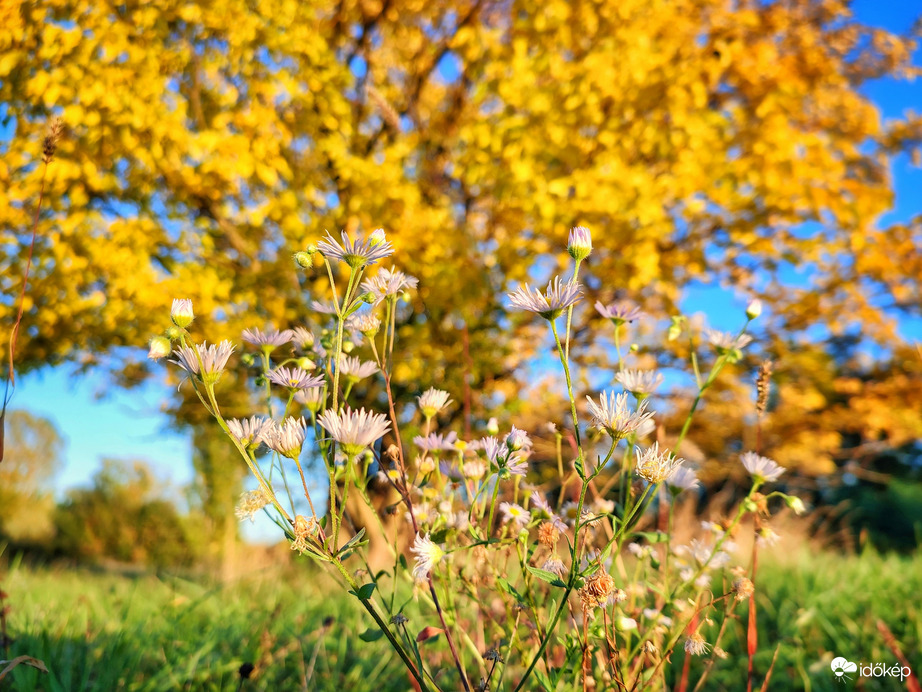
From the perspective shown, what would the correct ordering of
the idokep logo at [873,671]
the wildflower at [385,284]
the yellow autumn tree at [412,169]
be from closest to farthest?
the wildflower at [385,284] < the idokep logo at [873,671] < the yellow autumn tree at [412,169]

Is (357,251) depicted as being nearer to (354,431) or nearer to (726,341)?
(354,431)

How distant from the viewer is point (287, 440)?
0.84m

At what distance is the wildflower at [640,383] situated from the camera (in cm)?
98

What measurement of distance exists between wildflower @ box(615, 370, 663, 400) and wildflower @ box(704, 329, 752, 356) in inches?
8.0

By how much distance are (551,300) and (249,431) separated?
1.70ft

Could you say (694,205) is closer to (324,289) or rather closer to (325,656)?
(324,289)

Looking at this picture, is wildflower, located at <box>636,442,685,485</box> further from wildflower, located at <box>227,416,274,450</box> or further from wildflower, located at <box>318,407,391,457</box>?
wildflower, located at <box>227,416,274,450</box>

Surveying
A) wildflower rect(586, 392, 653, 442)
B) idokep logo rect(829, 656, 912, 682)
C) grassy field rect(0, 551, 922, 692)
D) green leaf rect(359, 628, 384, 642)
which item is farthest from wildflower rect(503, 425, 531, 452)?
idokep logo rect(829, 656, 912, 682)

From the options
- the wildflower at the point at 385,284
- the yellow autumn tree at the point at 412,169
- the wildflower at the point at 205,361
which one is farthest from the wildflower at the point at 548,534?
the yellow autumn tree at the point at 412,169

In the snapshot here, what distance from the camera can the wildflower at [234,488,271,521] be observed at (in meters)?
0.88

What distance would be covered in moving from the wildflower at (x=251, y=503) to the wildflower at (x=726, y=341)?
0.86 meters

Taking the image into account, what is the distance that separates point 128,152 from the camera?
9.76ft

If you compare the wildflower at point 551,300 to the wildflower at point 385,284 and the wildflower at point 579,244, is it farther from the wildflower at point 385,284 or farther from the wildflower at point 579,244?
the wildflower at point 385,284

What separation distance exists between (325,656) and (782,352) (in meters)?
4.09
